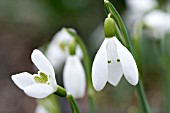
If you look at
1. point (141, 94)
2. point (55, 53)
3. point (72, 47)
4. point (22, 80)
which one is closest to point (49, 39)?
point (55, 53)

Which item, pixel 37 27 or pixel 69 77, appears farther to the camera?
pixel 37 27

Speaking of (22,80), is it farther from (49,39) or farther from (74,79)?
(49,39)

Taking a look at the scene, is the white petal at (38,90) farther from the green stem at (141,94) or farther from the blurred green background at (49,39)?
the blurred green background at (49,39)

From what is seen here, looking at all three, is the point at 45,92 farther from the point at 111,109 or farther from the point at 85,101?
the point at 85,101

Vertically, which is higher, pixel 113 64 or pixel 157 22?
pixel 113 64

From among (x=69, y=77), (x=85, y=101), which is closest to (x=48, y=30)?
(x=85, y=101)
